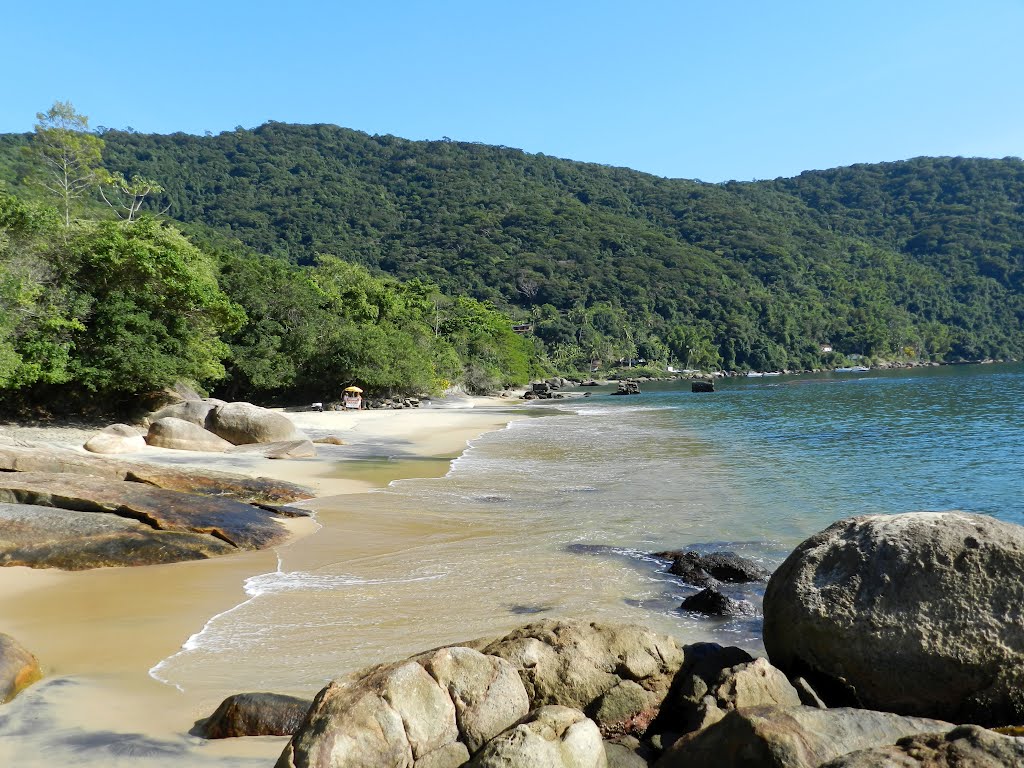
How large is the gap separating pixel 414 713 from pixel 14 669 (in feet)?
11.2

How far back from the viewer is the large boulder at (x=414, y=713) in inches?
147

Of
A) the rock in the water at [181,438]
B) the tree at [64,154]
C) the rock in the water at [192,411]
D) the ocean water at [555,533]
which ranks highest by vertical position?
the tree at [64,154]

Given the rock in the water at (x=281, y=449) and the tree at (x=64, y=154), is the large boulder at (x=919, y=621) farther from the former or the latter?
the tree at (x=64, y=154)

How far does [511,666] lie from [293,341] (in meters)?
46.6

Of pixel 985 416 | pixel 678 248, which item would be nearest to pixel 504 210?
pixel 678 248

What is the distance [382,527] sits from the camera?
1199cm

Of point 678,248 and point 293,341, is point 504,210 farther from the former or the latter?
point 293,341

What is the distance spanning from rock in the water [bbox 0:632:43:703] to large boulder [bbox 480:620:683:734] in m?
3.37

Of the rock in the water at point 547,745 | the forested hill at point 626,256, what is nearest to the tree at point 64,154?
the rock in the water at point 547,745

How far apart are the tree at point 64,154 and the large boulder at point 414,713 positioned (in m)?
42.4

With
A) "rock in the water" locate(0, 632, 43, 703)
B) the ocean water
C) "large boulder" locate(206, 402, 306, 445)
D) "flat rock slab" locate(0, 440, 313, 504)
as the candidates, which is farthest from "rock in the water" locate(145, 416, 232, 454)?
"rock in the water" locate(0, 632, 43, 703)

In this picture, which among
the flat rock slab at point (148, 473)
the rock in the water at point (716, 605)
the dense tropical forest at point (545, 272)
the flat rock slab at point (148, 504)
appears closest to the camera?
the rock in the water at point (716, 605)

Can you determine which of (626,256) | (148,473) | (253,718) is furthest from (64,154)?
(626,256)

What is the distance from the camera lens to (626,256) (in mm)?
172625
